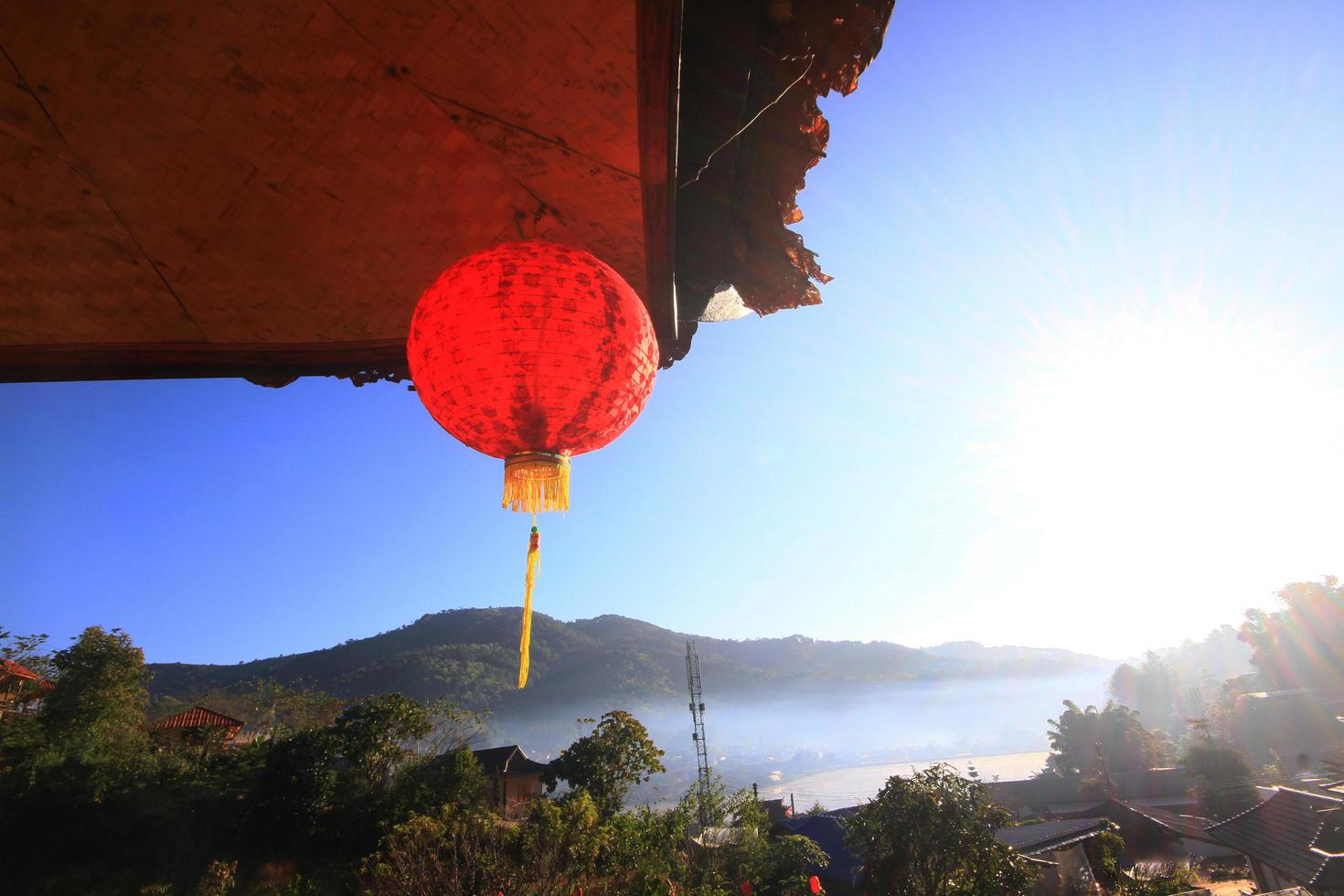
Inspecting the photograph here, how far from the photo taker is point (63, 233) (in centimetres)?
216

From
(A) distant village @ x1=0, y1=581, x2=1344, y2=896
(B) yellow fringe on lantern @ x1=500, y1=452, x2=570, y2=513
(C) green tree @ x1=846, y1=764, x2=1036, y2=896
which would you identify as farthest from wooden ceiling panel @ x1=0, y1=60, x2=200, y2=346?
(C) green tree @ x1=846, y1=764, x2=1036, y2=896

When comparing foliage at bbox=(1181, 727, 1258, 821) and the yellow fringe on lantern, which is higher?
the yellow fringe on lantern

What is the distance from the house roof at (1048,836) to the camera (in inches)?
603

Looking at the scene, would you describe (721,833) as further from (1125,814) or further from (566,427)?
(566,427)

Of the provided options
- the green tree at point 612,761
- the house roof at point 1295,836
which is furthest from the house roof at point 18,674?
the house roof at point 1295,836

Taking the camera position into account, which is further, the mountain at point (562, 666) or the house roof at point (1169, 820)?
the mountain at point (562, 666)

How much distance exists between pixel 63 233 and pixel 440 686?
97160 millimetres

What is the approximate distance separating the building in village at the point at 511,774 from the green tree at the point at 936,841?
16486 millimetres

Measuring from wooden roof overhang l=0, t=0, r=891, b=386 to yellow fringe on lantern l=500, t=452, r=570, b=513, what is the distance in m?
0.94

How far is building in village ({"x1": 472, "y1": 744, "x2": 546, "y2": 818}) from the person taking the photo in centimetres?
2380

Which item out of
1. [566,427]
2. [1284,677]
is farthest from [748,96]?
[1284,677]

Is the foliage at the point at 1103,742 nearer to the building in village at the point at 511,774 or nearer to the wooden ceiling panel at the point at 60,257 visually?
the building in village at the point at 511,774

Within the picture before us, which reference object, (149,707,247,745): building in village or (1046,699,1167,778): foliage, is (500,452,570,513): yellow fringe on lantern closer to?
(149,707,247,745): building in village

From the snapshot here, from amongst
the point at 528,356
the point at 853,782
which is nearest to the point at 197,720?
the point at 528,356
